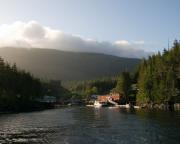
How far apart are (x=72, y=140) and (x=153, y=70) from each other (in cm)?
12619

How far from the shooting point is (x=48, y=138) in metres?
76.6

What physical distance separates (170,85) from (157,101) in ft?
42.9

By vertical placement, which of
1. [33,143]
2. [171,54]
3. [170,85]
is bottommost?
[33,143]

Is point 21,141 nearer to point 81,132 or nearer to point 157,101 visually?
point 81,132

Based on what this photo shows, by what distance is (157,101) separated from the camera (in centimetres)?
18388

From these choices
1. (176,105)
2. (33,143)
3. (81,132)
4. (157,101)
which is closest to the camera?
(33,143)

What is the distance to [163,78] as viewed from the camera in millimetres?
181250

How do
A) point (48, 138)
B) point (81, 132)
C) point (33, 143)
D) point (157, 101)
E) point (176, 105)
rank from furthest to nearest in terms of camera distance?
point (157, 101)
point (176, 105)
point (81, 132)
point (48, 138)
point (33, 143)

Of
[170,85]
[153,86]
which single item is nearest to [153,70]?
[153,86]

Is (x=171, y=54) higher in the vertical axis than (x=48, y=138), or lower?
higher

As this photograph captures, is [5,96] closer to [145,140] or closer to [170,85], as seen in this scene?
[170,85]

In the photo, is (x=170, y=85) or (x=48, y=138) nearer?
(x=48, y=138)

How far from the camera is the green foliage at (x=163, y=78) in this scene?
568 feet

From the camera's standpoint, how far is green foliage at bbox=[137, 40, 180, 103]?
173000 mm
